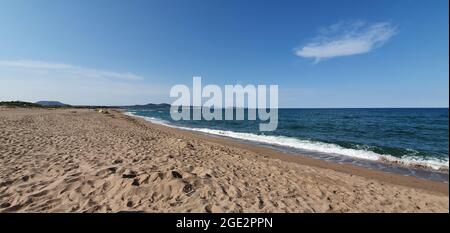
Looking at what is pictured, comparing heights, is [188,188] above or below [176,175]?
below

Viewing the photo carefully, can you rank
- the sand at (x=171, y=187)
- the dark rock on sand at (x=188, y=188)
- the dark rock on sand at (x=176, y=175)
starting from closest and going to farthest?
1. the sand at (x=171, y=187)
2. the dark rock on sand at (x=188, y=188)
3. the dark rock on sand at (x=176, y=175)

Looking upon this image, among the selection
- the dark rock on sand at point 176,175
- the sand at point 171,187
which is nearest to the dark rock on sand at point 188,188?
the sand at point 171,187

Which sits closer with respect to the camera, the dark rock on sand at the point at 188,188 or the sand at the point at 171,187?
the sand at the point at 171,187

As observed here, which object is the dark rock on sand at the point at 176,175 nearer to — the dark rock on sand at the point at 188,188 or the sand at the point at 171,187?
the sand at the point at 171,187

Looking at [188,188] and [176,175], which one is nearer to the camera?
[188,188]

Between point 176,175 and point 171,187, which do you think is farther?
point 176,175

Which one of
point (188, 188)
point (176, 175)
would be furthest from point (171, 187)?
point (176, 175)

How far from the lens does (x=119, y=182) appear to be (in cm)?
584

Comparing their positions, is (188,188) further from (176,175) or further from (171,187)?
(176,175)

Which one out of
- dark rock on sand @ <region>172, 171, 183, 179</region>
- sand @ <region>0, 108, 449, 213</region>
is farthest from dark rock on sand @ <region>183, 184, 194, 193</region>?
dark rock on sand @ <region>172, 171, 183, 179</region>
